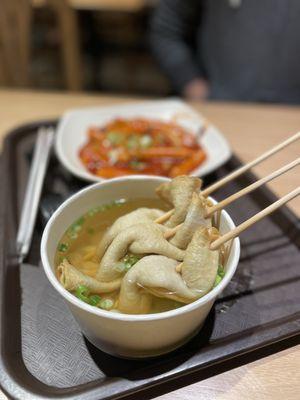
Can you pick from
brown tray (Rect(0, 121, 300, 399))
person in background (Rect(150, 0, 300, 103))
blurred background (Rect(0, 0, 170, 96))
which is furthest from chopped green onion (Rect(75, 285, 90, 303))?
blurred background (Rect(0, 0, 170, 96))

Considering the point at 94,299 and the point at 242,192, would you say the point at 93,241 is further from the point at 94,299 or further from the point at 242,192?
the point at 242,192

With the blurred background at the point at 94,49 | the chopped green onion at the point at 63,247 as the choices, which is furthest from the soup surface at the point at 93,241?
the blurred background at the point at 94,49

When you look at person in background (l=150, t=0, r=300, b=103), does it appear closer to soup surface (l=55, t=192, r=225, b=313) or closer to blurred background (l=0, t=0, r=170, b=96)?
blurred background (l=0, t=0, r=170, b=96)

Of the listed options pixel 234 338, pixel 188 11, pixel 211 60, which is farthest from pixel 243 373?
pixel 188 11

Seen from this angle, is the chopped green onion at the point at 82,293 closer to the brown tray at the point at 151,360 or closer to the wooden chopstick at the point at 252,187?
the brown tray at the point at 151,360

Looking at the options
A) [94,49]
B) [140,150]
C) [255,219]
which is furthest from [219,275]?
[94,49]

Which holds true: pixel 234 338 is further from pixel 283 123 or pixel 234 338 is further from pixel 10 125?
pixel 10 125

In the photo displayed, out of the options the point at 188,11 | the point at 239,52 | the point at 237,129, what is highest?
the point at 188,11
